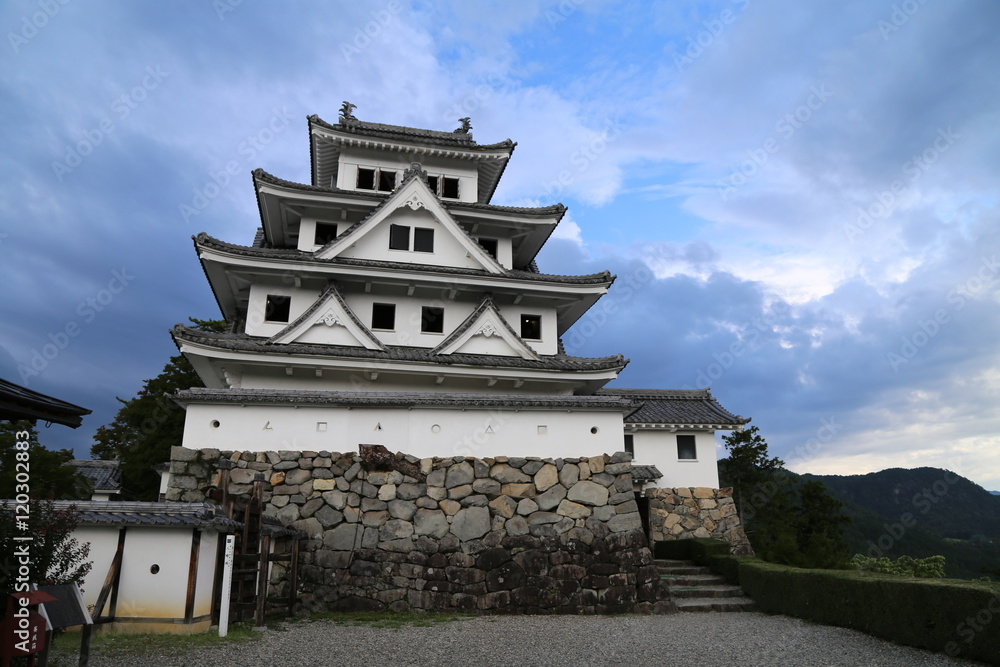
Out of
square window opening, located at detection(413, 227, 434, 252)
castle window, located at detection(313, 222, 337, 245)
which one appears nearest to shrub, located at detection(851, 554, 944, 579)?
square window opening, located at detection(413, 227, 434, 252)

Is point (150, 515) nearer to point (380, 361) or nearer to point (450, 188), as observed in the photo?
point (380, 361)

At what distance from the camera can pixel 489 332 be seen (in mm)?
16391

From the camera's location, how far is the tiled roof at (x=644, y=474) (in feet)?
63.9

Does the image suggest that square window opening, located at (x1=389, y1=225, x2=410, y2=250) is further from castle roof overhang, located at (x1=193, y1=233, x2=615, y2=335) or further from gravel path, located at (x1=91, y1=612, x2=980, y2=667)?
gravel path, located at (x1=91, y1=612, x2=980, y2=667)

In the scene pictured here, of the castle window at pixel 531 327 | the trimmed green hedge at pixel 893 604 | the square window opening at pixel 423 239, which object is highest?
the square window opening at pixel 423 239

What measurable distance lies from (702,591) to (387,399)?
26.4ft

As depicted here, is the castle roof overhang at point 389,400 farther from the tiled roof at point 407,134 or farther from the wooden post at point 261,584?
the tiled roof at point 407,134

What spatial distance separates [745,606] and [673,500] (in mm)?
7688

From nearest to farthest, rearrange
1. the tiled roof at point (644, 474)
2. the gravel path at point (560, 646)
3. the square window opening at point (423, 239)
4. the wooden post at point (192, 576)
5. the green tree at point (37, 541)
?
the green tree at point (37, 541) → the gravel path at point (560, 646) → the wooden post at point (192, 576) → the square window opening at point (423, 239) → the tiled roof at point (644, 474)

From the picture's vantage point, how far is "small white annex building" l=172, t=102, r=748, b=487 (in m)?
12.2

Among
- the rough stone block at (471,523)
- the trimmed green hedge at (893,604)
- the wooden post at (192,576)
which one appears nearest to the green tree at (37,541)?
the wooden post at (192,576)

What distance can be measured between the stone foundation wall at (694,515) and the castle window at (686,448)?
3.55 feet

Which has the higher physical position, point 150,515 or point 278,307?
point 278,307

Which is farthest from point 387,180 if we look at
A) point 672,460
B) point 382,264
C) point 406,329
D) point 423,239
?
point 672,460
